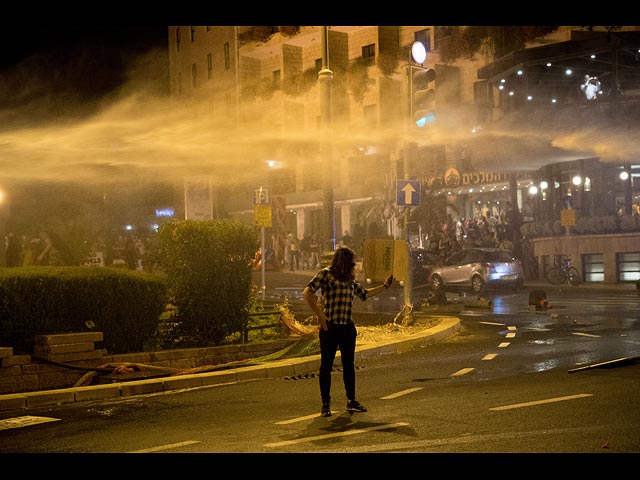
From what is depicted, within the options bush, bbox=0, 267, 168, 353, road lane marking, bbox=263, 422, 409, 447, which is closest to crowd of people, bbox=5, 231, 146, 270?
bush, bbox=0, 267, 168, 353

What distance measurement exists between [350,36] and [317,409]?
135 ft

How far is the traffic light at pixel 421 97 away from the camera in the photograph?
1509 centimetres

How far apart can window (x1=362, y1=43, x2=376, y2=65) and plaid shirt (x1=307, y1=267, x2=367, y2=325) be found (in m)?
38.1

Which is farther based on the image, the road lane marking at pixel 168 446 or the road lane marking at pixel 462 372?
the road lane marking at pixel 462 372

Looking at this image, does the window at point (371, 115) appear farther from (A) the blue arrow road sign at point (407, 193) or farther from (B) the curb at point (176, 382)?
(B) the curb at point (176, 382)

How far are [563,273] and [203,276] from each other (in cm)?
1961

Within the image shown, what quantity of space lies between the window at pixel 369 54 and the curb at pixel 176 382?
33.9 metres

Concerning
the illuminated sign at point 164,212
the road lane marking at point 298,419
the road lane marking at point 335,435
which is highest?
the illuminated sign at point 164,212

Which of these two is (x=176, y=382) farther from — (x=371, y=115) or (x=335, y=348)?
(x=371, y=115)

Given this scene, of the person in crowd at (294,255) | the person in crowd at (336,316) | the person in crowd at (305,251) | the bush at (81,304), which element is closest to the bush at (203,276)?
the bush at (81,304)

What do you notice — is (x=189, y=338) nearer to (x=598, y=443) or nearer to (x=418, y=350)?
(x=418, y=350)

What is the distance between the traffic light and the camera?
15.1 meters
